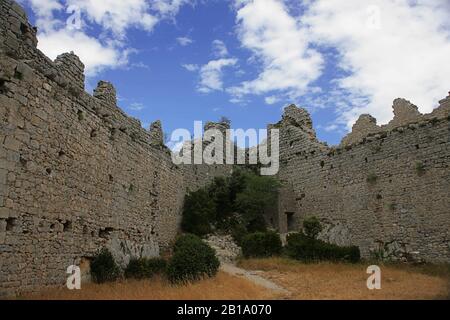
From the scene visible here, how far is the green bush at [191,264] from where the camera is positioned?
12812mm

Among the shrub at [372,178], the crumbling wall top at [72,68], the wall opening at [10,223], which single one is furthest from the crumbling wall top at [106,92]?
the shrub at [372,178]

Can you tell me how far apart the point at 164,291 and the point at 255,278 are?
13.8 feet

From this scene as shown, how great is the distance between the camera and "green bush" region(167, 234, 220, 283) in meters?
12.8

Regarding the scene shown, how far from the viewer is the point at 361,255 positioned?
1961 centimetres

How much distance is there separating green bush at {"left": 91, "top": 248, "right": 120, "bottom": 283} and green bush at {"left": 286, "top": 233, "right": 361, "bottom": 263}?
7.84 meters

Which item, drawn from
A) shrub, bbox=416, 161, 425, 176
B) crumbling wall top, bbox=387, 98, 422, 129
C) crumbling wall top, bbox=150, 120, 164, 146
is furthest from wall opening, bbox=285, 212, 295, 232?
crumbling wall top, bbox=150, 120, 164, 146

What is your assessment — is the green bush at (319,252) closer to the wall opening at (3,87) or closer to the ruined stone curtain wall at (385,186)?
the ruined stone curtain wall at (385,186)

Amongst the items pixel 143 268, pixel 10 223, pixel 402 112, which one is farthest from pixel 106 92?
pixel 402 112

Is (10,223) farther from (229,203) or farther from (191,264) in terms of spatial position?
(229,203)

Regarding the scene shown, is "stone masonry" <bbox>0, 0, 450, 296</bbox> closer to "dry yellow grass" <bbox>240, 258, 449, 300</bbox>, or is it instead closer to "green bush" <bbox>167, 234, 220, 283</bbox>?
"green bush" <bbox>167, 234, 220, 283</bbox>

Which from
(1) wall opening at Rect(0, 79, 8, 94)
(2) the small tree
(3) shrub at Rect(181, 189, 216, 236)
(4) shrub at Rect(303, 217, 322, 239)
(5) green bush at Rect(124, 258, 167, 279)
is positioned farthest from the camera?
(2) the small tree

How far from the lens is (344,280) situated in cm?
1296

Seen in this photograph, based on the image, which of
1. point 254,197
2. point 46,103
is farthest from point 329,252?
point 46,103
